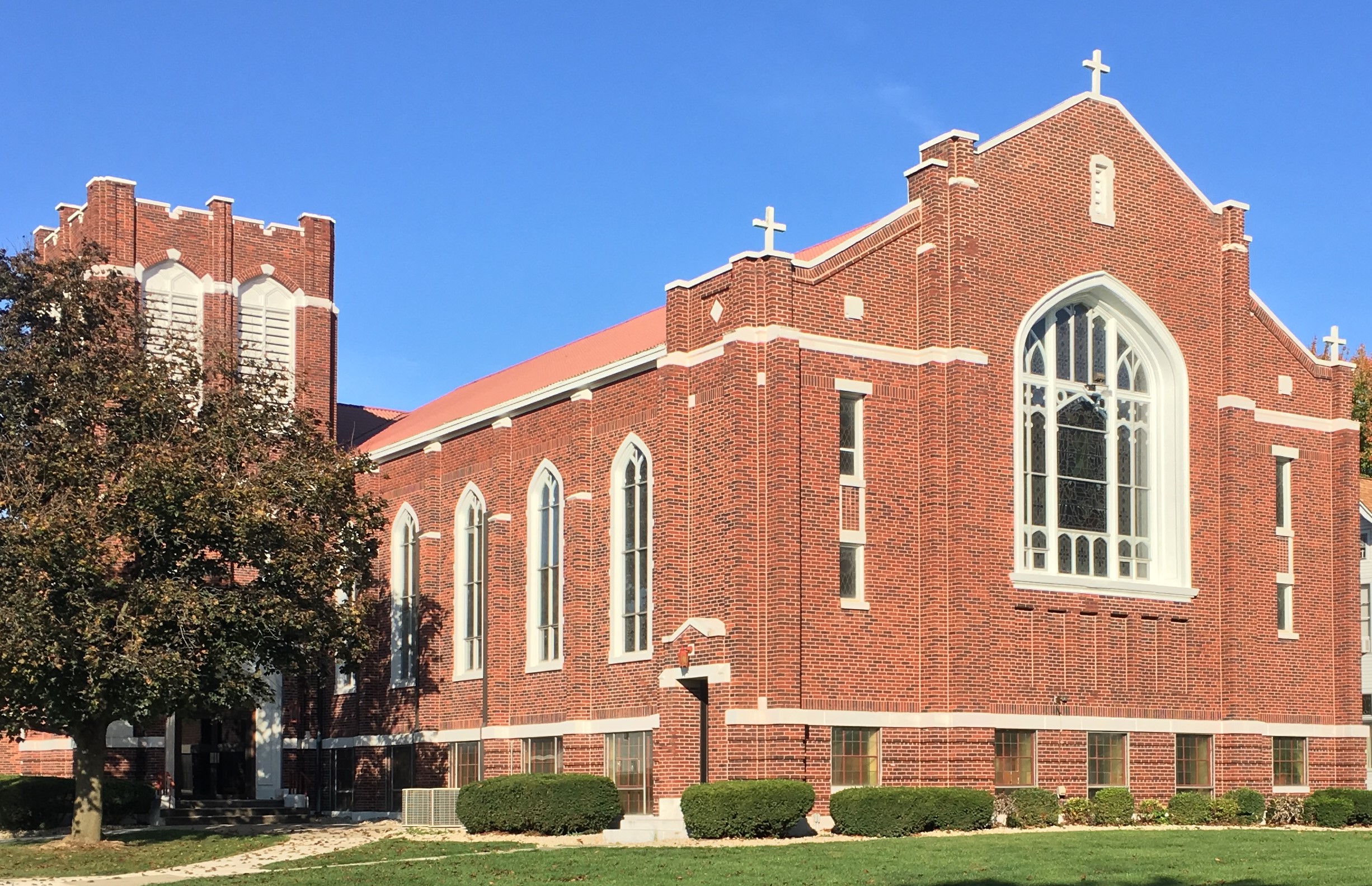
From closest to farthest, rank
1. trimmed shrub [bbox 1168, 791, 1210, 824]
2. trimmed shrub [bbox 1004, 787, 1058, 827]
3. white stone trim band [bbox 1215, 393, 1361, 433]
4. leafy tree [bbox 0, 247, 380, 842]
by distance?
leafy tree [bbox 0, 247, 380, 842]
trimmed shrub [bbox 1004, 787, 1058, 827]
trimmed shrub [bbox 1168, 791, 1210, 824]
white stone trim band [bbox 1215, 393, 1361, 433]

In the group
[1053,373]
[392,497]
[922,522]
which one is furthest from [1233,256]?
[392,497]

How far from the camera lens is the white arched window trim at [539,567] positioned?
38750mm

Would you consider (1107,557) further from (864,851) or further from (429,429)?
(429,429)

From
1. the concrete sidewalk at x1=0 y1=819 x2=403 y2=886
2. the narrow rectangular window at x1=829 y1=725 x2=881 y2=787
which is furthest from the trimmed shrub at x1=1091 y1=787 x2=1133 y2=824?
the concrete sidewalk at x1=0 y1=819 x2=403 y2=886

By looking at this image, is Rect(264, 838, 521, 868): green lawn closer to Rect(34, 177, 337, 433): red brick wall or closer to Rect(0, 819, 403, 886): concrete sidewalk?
Rect(0, 819, 403, 886): concrete sidewalk

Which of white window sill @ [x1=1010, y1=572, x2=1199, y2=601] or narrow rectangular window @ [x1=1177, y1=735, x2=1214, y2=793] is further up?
white window sill @ [x1=1010, y1=572, x2=1199, y2=601]

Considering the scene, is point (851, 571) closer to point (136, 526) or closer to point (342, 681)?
point (136, 526)

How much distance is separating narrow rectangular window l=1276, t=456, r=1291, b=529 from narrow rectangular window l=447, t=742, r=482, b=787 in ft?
58.4

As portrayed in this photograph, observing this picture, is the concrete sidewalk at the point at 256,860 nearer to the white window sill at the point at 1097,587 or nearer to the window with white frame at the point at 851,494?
the window with white frame at the point at 851,494

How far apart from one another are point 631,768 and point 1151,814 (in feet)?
32.2

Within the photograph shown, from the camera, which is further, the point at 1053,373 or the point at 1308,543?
the point at 1308,543

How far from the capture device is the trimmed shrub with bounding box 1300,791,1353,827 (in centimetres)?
3494

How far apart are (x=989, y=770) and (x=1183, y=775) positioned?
5.25m

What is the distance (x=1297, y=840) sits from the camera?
29.1 m
